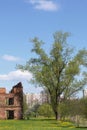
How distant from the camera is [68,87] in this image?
75562mm

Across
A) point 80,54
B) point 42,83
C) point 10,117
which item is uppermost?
point 80,54

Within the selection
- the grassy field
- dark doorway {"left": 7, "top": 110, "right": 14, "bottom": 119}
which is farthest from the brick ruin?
the grassy field

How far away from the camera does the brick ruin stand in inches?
3533

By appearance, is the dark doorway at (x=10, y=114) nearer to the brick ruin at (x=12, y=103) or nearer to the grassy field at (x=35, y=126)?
the brick ruin at (x=12, y=103)

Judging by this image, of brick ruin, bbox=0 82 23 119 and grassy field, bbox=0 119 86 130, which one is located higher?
brick ruin, bbox=0 82 23 119

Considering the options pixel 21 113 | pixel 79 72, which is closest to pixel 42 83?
pixel 79 72

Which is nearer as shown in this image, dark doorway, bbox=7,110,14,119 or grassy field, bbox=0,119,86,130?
grassy field, bbox=0,119,86,130

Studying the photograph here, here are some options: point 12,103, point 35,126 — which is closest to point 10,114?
point 12,103

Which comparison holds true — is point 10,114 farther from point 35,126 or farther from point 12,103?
point 35,126

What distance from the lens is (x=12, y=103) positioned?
9162 centimetres

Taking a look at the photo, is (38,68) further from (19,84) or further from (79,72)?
(19,84)

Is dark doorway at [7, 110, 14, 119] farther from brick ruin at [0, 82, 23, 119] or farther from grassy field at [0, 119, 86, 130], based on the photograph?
grassy field at [0, 119, 86, 130]

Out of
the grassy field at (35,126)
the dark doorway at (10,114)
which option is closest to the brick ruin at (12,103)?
the dark doorway at (10,114)

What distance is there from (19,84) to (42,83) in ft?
62.7
